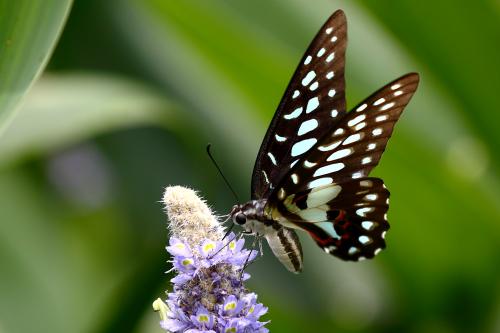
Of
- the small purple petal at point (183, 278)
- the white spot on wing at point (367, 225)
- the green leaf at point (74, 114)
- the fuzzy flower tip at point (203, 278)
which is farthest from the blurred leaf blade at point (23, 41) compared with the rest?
the green leaf at point (74, 114)

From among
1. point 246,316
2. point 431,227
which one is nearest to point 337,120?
point 246,316

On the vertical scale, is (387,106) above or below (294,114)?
below

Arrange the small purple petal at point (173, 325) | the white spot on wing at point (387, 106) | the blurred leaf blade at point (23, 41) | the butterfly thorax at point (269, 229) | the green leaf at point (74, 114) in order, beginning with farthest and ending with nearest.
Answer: the green leaf at point (74, 114), the white spot on wing at point (387, 106), the butterfly thorax at point (269, 229), the blurred leaf blade at point (23, 41), the small purple petal at point (173, 325)

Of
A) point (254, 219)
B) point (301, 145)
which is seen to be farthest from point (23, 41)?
point (301, 145)

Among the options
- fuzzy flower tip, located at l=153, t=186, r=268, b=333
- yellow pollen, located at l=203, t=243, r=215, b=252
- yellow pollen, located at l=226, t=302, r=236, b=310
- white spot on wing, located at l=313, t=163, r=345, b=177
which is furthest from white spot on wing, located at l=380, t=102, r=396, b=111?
yellow pollen, located at l=226, t=302, r=236, b=310

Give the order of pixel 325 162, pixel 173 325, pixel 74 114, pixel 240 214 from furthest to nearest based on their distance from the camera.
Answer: pixel 74 114 < pixel 325 162 < pixel 240 214 < pixel 173 325

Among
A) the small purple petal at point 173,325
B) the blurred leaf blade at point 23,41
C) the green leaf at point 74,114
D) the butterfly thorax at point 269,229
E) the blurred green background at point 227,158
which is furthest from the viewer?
the blurred green background at point 227,158

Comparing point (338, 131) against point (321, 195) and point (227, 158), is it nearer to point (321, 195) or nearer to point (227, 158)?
point (321, 195)

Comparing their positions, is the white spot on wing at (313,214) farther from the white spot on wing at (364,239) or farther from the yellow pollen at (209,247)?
the yellow pollen at (209,247)

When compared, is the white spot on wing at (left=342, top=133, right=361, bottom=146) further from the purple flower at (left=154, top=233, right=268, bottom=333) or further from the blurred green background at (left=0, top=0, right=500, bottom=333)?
the blurred green background at (left=0, top=0, right=500, bottom=333)
